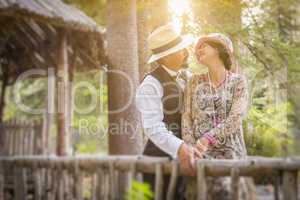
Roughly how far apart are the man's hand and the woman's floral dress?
0.27m

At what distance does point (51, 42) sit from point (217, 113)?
192 inches

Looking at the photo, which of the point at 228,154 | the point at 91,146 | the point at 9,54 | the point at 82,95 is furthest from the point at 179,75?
the point at 91,146

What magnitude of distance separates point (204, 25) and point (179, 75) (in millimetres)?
1743

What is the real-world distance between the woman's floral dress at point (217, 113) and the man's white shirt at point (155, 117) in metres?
0.22

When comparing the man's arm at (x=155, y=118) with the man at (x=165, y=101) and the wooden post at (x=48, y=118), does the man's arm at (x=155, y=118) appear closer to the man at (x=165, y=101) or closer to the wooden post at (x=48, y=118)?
the man at (x=165, y=101)

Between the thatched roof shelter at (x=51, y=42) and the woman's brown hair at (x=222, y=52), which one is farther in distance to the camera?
the thatched roof shelter at (x=51, y=42)

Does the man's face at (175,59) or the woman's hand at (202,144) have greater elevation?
the man's face at (175,59)

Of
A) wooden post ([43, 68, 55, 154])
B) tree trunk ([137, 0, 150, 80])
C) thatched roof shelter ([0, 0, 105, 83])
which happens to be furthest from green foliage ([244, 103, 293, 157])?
wooden post ([43, 68, 55, 154])

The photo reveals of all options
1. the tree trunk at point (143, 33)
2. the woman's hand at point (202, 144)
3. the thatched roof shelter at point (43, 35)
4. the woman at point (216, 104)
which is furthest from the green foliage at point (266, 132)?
the thatched roof shelter at point (43, 35)

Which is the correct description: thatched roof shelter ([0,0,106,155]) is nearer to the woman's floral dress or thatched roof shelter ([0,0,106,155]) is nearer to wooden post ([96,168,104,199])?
wooden post ([96,168,104,199])

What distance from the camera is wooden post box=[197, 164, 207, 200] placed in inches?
131

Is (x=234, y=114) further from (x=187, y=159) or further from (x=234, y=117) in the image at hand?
(x=187, y=159)

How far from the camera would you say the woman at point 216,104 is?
3.60 metres

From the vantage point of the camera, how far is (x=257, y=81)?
5.40m
